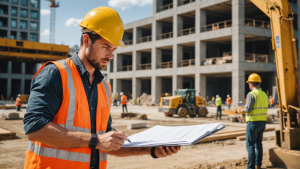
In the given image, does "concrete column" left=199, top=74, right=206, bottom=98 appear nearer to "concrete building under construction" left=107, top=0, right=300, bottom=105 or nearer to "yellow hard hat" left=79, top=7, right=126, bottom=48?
"concrete building under construction" left=107, top=0, right=300, bottom=105

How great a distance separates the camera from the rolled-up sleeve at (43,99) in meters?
1.30

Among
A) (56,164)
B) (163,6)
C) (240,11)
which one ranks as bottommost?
(56,164)

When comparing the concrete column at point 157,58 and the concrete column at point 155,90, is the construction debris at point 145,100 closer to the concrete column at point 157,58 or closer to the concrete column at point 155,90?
the concrete column at point 155,90

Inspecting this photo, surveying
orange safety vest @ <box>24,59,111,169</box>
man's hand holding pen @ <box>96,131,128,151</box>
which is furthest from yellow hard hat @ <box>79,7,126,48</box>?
man's hand holding pen @ <box>96,131,128,151</box>

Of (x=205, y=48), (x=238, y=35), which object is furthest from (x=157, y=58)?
(x=238, y=35)

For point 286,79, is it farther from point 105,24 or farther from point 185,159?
point 105,24

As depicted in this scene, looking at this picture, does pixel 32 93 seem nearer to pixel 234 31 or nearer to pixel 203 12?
pixel 234 31

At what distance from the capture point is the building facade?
4856 cm

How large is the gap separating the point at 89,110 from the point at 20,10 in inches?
2378

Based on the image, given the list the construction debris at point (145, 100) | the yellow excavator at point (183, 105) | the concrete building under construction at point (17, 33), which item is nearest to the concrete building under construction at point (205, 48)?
the construction debris at point (145, 100)

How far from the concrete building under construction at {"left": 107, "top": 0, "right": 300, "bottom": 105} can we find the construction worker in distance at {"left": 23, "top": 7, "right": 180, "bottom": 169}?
2630 centimetres

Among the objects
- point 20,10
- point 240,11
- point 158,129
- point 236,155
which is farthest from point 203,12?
point 20,10

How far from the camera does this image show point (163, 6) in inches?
1483

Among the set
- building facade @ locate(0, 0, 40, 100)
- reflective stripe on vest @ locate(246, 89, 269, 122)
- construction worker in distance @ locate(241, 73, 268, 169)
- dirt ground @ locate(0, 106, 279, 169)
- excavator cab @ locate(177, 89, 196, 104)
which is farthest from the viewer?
building facade @ locate(0, 0, 40, 100)
